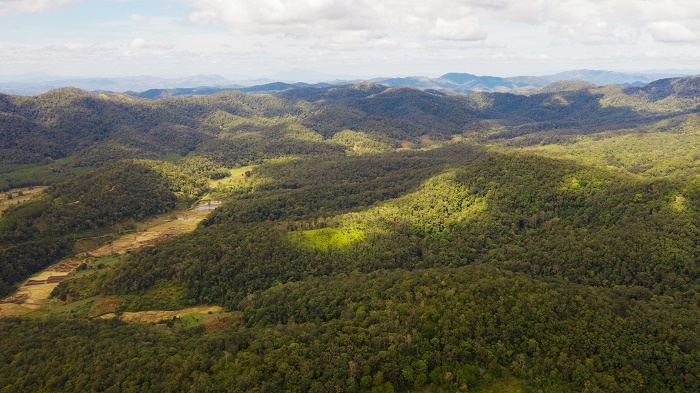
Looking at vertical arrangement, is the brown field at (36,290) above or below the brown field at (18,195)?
below

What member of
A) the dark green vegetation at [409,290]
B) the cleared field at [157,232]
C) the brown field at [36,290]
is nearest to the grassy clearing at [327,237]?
the dark green vegetation at [409,290]

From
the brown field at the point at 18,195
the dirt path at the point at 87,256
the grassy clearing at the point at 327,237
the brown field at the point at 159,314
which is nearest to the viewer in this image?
the brown field at the point at 159,314

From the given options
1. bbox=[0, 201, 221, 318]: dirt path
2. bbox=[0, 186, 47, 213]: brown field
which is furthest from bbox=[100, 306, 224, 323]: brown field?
bbox=[0, 186, 47, 213]: brown field

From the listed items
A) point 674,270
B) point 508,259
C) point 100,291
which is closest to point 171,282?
point 100,291

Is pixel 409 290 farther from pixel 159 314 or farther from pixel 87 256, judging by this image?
pixel 87 256

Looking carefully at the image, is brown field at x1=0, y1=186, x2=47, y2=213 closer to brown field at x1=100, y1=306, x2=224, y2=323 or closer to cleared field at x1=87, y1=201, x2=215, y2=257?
cleared field at x1=87, y1=201, x2=215, y2=257

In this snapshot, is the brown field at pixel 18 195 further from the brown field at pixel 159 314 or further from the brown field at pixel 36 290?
the brown field at pixel 159 314
